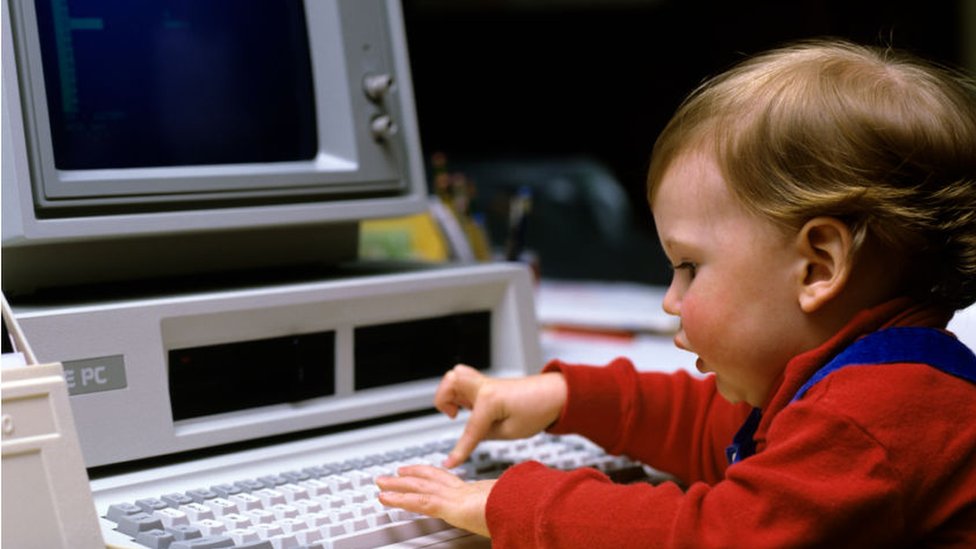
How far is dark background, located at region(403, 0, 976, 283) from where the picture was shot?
2477mm

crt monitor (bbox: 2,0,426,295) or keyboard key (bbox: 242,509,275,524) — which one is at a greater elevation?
crt monitor (bbox: 2,0,426,295)

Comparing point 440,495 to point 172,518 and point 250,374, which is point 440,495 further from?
point 250,374

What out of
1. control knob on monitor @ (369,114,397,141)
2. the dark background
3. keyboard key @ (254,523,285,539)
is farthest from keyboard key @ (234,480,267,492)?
the dark background

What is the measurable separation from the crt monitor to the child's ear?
51 centimetres

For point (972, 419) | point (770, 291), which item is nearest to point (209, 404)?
point (770, 291)

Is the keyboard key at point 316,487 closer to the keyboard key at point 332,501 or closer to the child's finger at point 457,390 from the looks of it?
the keyboard key at point 332,501

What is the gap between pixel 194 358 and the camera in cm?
95

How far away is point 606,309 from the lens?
1.69 m

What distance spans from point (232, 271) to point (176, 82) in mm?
217

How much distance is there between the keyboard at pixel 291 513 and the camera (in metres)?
0.71

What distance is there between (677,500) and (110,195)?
574 mm

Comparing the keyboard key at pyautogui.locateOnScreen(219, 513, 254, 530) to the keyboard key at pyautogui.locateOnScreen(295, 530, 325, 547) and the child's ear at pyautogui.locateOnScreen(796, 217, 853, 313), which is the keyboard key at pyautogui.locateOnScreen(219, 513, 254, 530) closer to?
the keyboard key at pyautogui.locateOnScreen(295, 530, 325, 547)

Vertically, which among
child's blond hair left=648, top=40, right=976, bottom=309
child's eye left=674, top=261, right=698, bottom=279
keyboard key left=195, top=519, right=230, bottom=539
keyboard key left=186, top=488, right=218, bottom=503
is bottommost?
keyboard key left=186, top=488, right=218, bottom=503

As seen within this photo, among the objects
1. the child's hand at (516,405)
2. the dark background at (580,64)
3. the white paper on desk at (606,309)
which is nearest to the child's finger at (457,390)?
the child's hand at (516,405)
